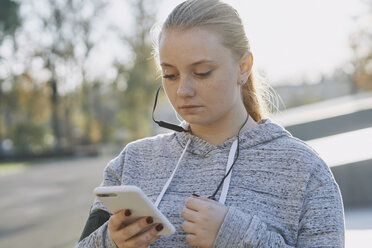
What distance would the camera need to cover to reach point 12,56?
31.3 m

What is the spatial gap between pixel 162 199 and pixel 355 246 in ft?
6.10

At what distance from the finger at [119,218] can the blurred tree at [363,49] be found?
93.4 feet

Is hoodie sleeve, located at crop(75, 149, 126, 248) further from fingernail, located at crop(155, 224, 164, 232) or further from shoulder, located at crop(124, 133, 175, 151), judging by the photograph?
fingernail, located at crop(155, 224, 164, 232)

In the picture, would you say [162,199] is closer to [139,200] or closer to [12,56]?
[139,200]

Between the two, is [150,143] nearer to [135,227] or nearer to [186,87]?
[186,87]

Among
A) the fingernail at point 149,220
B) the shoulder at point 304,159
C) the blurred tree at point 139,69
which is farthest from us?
the blurred tree at point 139,69

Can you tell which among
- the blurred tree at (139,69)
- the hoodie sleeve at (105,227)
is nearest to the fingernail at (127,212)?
the hoodie sleeve at (105,227)

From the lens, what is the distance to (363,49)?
31.1 metres

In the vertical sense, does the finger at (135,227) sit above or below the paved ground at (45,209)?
above

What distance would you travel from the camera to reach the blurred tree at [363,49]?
28.6 meters

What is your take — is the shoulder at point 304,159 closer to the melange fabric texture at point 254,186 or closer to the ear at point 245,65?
the melange fabric texture at point 254,186

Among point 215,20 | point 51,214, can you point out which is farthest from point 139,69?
point 215,20

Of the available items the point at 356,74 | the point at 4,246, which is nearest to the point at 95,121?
the point at 356,74

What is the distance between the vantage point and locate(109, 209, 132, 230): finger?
1.63m
